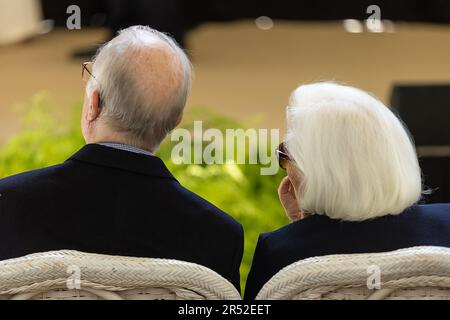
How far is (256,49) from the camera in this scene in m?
6.20

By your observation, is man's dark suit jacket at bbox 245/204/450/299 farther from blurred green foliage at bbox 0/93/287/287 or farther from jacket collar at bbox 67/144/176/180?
blurred green foliage at bbox 0/93/287/287

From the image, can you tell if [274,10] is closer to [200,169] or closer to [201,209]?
[200,169]

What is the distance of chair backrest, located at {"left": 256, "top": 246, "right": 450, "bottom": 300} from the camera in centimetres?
127

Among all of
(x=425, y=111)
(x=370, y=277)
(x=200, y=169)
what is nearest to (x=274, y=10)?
(x=425, y=111)

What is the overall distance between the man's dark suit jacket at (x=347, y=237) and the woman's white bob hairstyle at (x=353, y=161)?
0.02 m

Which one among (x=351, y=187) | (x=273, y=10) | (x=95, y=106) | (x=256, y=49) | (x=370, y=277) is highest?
(x=273, y=10)

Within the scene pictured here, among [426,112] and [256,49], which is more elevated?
[256,49]

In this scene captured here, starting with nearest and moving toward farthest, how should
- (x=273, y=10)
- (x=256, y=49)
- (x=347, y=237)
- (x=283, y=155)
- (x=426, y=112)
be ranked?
1. (x=347, y=237)
2. (x=283, y=155)
3. (x=426, y=112)
4. (x=256, y=49)
5. (x=273, y=10)

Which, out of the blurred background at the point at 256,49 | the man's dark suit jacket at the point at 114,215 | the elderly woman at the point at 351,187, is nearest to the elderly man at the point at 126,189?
the man's dark suit jacket at the point at 114,215

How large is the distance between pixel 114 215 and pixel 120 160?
0.10 meters

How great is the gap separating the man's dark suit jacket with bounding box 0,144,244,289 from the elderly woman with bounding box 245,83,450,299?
97 mm

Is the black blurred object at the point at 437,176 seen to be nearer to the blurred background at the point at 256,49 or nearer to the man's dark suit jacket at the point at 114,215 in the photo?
the blurred background at the point at 256,49

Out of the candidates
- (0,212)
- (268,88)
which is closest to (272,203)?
(0,212)
